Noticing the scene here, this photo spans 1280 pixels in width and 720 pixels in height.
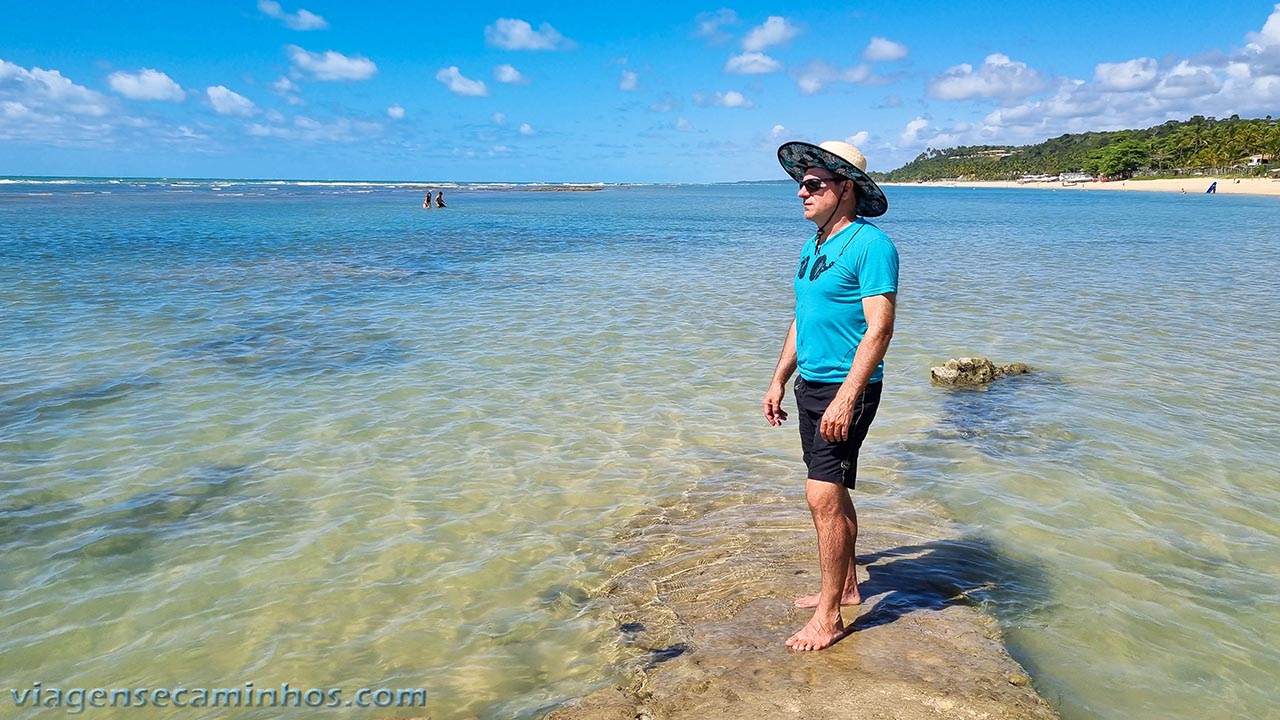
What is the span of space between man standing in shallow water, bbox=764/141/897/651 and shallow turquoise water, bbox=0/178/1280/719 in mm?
1184

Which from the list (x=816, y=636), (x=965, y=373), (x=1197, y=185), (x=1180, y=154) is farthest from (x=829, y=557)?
(x=1180, y=154)

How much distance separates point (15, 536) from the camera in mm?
5297

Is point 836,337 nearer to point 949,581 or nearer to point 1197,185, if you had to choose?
point 949,581

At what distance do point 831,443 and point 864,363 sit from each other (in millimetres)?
417

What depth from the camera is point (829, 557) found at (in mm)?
3779

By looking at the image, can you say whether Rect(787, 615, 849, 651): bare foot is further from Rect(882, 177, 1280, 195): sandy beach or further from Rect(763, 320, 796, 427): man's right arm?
Rect(882, 177, 1280, 195): sandy beach

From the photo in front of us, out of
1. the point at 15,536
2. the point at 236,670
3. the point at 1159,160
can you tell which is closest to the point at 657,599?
the point at 236,670

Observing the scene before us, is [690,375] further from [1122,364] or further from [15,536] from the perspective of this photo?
[15,536]

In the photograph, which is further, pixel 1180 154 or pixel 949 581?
pixel 1180 154

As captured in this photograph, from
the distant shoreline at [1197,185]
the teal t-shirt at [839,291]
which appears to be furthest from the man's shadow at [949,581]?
the distant shoreline at [1197,185]

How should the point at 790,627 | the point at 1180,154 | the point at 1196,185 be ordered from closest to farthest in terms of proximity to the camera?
the point at 790,627 → the point at 1196,185 → the point at 1180,154

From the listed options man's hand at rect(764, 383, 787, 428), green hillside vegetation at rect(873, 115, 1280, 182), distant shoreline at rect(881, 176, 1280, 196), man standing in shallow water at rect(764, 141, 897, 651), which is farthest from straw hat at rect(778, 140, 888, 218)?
green hillside vegetation at rect(873, 115, 1280, 182)

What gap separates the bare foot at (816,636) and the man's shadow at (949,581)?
22 cm

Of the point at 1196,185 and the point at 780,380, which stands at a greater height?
the point at 1196,185
